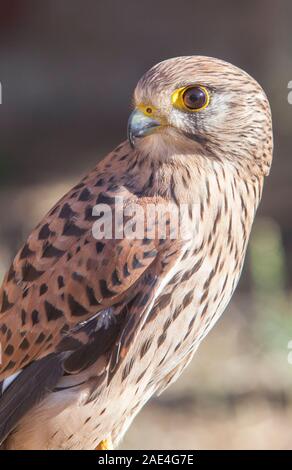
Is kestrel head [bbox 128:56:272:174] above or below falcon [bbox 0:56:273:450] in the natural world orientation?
above

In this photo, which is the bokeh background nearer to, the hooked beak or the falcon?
the falcon

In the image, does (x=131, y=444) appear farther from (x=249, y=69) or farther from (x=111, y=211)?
(x=249, y=69)

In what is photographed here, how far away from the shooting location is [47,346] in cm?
292

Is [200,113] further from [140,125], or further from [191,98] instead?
[140,125]

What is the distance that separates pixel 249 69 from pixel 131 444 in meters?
4.87

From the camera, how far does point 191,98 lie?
2.79 m

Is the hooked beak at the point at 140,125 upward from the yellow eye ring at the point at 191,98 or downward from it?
downward

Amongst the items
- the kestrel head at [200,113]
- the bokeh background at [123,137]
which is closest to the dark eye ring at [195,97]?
the kestrel head at [200,113]

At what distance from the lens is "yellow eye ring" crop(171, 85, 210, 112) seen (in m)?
2.78

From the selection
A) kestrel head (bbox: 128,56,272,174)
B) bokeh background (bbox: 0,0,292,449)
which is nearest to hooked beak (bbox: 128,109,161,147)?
kestrel head (bbox: 128,56,272,174)

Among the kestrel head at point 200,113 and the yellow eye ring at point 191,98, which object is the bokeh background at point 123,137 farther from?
the yellow eye ring at point 191,98

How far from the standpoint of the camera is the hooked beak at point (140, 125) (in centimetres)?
280

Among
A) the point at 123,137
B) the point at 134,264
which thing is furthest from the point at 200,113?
the point at 123,137

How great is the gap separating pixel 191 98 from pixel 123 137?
545 centimetres
